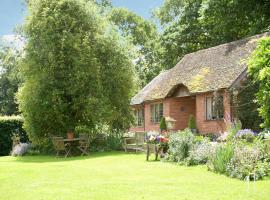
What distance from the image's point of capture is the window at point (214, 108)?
25922 mm

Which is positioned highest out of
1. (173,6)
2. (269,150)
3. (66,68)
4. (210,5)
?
(173,6)

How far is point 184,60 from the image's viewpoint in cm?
3472

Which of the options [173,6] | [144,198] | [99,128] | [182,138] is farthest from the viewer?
[173,6]

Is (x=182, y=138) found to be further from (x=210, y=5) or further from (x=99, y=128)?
(x=210, y=5)

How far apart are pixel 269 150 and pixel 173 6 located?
145 ft

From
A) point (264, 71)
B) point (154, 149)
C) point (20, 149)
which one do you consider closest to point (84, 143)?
point (20, 149)

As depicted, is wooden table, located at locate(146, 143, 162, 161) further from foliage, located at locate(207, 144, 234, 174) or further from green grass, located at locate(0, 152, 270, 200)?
foliage, located at locate(207, 144, 234, 174)

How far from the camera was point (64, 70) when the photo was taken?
27.1 m

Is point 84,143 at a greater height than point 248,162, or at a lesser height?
greater

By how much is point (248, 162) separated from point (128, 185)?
387 centimetres

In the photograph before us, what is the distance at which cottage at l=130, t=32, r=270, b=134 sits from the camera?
25375 mm

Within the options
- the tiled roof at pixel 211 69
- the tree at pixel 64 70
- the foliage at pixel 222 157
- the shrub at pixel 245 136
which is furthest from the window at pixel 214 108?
the foliage at pixel 222 157

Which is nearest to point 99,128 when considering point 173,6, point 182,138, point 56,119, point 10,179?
point 56,119

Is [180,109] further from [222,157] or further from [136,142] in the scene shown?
[222,157]
